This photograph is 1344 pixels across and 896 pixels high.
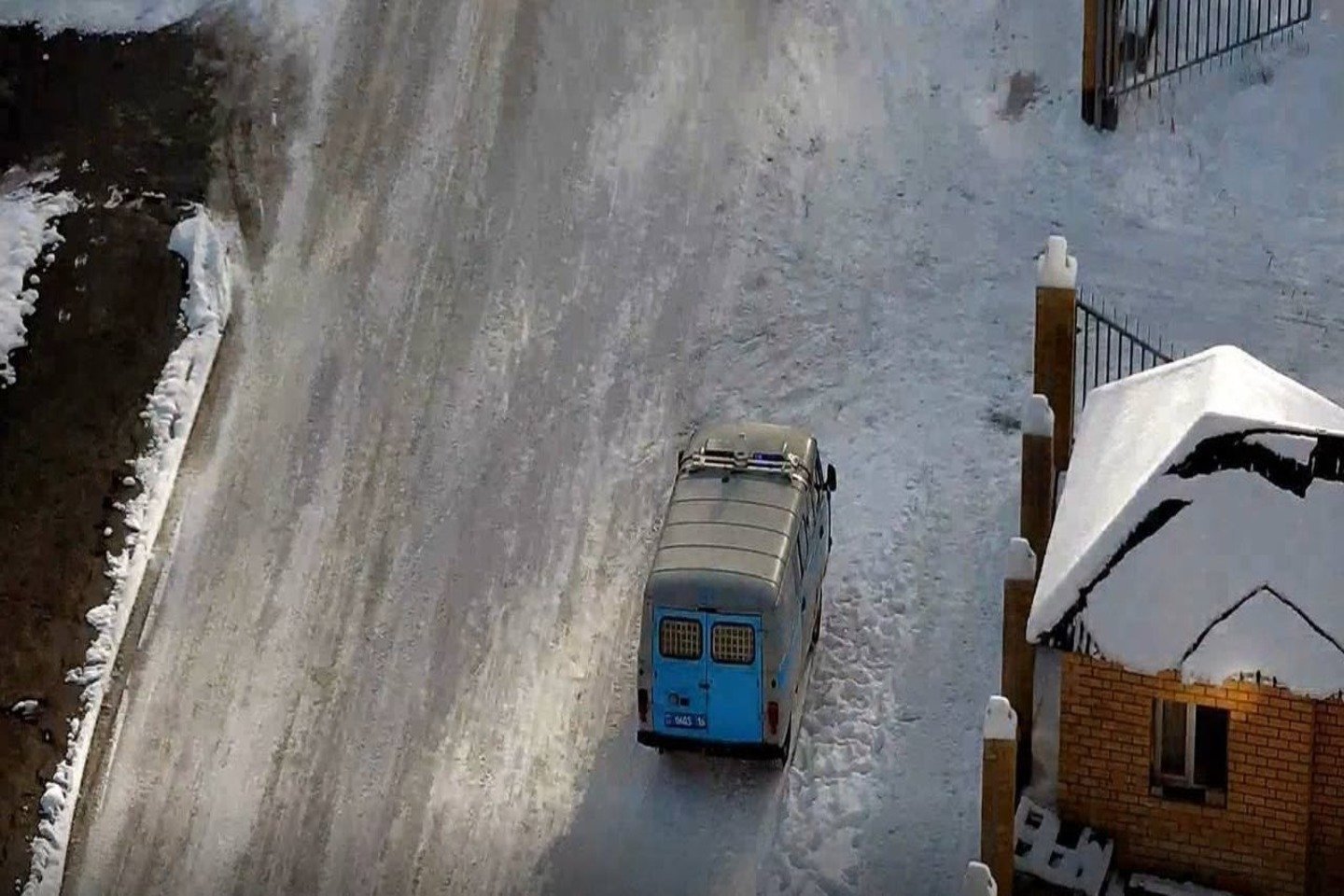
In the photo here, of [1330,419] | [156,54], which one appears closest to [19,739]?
[156,54]

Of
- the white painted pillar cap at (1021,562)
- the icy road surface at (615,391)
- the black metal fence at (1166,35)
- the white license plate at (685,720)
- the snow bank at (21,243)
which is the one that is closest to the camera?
the white painted pillar cap at (1021,562)

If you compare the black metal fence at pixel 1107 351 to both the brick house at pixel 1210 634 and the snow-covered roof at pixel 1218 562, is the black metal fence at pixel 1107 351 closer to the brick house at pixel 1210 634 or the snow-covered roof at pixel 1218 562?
the brick house at pixel 1210 634

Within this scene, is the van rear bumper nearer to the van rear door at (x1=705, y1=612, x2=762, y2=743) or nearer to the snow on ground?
the van rear door at (x1=705, y1=612, x2=762, y2=743)

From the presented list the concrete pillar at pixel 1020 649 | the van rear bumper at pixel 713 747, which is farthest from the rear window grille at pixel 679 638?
the concrete pillar at pixel 1020 649

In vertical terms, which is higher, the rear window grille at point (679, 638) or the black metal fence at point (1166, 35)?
the black metal fence at point (1166, 35)

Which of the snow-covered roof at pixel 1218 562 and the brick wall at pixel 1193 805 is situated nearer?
the snow-covered roof at pixel 1218 562

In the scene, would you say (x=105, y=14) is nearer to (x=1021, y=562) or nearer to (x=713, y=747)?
(x=713, y=747)

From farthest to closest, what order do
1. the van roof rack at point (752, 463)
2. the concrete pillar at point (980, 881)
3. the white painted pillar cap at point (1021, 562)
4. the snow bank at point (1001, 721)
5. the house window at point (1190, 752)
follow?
the van roof rack at point (752, 463) < the white painted pillar cap at point (1021, 562) < the house window at point (1190, 752) < the concrete pillar at point (980, 881) < the snow bank at point (1001, 721)

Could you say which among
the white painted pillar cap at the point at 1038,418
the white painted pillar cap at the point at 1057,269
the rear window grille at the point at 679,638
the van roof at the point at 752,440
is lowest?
the rear window grille at the point at 679,638
